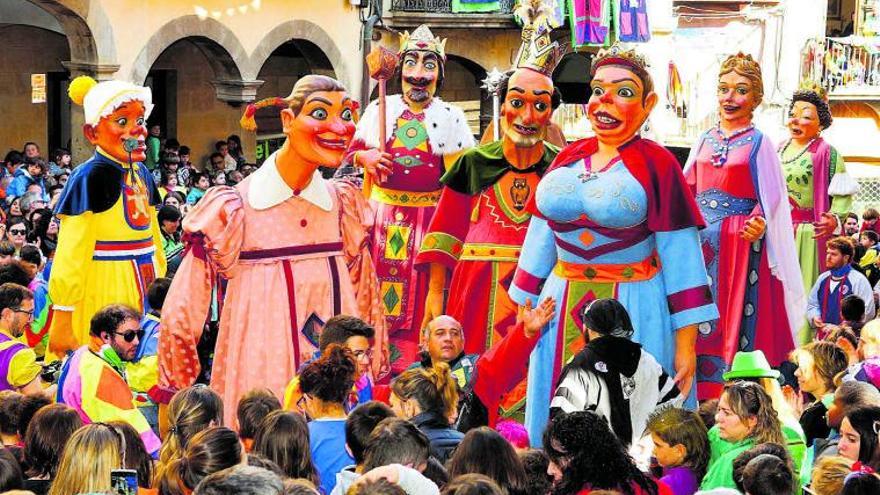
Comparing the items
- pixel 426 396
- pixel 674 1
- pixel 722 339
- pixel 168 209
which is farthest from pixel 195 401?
pixel 674 1

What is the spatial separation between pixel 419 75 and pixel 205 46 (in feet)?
39.7

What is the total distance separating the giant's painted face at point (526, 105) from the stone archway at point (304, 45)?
43.6ft

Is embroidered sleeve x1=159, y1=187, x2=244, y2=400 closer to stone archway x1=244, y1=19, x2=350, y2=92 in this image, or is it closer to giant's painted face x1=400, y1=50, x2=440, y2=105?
giant's painted face x1=400, y1=50, x2=440, y2=105

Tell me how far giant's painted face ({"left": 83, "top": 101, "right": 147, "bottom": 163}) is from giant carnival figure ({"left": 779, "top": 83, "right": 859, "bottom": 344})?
418 centimetres

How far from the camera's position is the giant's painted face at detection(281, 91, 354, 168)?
24.1ft

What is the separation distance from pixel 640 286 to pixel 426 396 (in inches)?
65.8

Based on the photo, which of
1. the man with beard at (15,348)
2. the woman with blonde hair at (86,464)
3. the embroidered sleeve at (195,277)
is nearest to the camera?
the woman with blonde hair at (86,464)

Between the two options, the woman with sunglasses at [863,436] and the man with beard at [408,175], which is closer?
the woman with sunglasses at [863,436]

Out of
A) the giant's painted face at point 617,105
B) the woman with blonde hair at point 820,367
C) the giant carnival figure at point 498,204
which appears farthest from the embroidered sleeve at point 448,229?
the woman with blonde hair at point 820,367

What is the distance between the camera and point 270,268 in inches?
290

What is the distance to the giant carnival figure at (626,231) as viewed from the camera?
738 cm

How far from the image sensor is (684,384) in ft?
24.5

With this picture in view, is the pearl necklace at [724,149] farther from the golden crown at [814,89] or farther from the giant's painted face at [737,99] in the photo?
the golden crown at [814,89]

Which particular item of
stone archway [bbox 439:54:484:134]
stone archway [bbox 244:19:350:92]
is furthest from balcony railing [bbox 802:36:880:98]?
stone archway [bbox 439:54:484:134]
